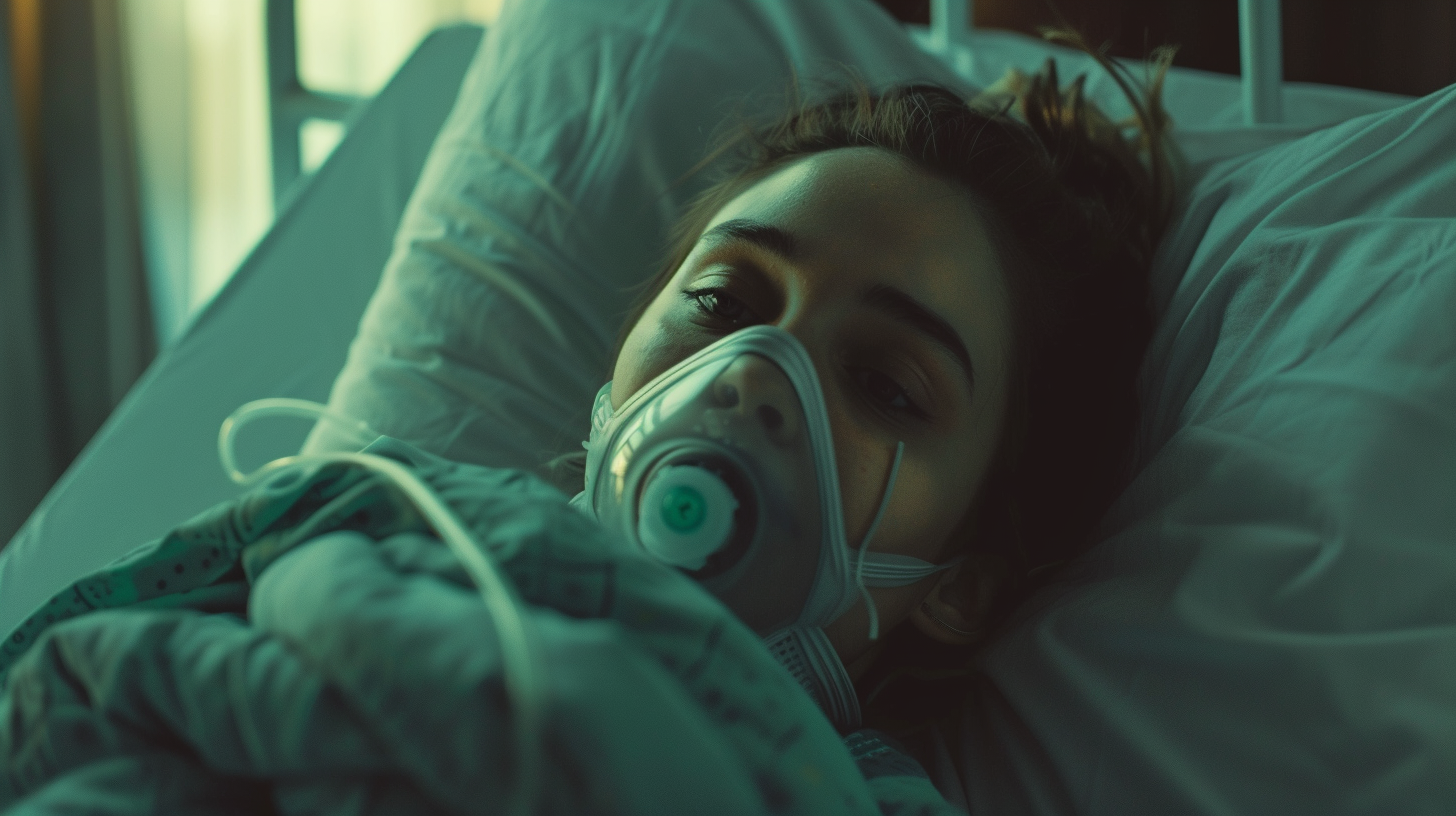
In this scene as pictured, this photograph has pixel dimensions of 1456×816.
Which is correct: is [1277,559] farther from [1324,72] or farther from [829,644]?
[1324,72]

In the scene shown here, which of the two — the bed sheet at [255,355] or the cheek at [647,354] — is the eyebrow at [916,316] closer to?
the cheek at [647,354]

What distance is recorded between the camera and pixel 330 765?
0.47 metres

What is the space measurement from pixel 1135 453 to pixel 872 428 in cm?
29

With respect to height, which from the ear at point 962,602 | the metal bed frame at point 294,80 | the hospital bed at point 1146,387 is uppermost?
the metal bed frame at point 294,80

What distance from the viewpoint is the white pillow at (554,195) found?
1180mm

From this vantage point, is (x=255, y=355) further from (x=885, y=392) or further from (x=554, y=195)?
(x=885, y=392)

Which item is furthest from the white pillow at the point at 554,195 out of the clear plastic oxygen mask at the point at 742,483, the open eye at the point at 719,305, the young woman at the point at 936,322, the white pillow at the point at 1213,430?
the clear plastic oxygen mask at the point at 742,483

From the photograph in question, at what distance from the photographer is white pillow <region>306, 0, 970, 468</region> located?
1.18 meters

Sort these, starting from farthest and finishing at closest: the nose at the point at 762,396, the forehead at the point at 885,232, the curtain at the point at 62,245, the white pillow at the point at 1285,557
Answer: the curtain at the point at 62,245 < the forehead at the point at 885,232 < the nose at the point at 762,396 < the white pillow at the point at 1285,557

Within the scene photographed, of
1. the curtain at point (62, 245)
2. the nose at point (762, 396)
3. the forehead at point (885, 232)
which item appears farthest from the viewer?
the curtain at point (62, 245)

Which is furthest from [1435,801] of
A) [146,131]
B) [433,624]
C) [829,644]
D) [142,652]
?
[146,131]

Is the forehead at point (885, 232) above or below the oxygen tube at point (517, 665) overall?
above

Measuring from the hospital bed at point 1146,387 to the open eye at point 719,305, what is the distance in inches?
11.6

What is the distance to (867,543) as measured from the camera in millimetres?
836
